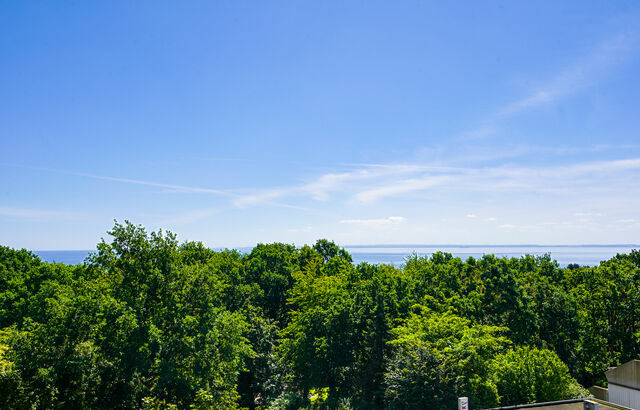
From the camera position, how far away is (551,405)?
39.9 feet

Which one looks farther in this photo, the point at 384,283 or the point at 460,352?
the point at 384,283

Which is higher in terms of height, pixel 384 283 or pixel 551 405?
pixel 384 283

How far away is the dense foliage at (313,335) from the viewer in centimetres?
1791

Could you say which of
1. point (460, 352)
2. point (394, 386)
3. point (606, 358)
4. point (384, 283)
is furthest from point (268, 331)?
point (606, 358)

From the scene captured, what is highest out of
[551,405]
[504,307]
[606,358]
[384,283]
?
[384,283]

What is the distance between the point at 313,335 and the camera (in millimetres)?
26891

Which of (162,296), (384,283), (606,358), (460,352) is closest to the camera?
(460,352)

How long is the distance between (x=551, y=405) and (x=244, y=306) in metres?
26.4

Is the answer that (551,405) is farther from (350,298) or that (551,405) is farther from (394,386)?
(350,298)

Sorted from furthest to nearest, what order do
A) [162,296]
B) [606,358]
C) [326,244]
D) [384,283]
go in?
[326,244], [384,283], [606,358], [162,296]

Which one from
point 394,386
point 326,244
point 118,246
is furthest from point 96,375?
point 326,244

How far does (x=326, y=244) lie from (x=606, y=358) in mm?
36205

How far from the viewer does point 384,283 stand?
28.2 m

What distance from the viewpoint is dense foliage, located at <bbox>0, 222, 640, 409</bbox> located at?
1791cm
